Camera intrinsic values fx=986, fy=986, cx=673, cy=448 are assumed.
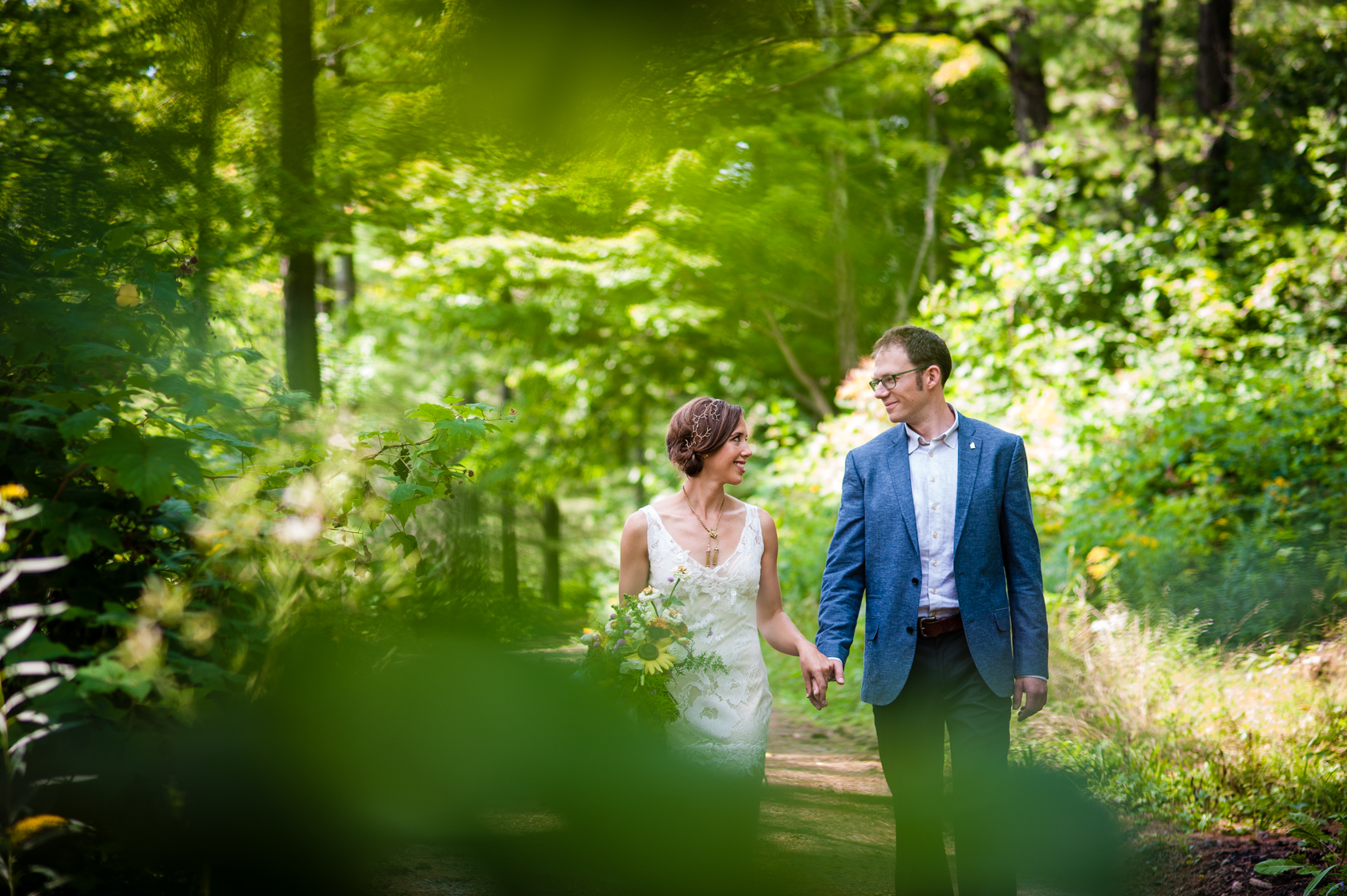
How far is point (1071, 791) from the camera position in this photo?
4.66 metres

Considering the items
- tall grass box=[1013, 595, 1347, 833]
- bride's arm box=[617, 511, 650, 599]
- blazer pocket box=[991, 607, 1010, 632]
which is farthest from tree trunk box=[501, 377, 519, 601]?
tall grass box=[1013, 595, 1347, 833]

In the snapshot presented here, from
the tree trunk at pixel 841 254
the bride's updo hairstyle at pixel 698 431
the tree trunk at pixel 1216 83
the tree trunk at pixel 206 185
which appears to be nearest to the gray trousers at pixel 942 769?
the bride's updo hairstyle at pixel 698 431

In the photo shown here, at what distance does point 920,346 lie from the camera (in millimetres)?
3195

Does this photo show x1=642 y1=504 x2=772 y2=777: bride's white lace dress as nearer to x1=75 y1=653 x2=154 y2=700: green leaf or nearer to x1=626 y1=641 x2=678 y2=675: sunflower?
x1=626 y1=641 x2=678 y2=675: sunflower

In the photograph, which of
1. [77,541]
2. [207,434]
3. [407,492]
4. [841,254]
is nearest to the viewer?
[77,541]

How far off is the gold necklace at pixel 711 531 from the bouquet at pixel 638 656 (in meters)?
0.29

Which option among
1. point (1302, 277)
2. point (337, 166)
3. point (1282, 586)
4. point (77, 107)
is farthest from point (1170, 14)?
point (77, 107)

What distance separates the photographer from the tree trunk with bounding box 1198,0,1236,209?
11.7m

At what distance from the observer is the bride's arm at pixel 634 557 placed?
3.47m

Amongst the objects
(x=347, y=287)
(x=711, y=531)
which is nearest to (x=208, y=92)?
(x=711, y=531)

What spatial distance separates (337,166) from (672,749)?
254 cm

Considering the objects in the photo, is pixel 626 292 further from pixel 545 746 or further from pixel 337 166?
pixel 545 746

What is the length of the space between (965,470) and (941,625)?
498 millimetres

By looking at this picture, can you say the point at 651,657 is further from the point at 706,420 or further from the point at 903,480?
the point at 903,480
